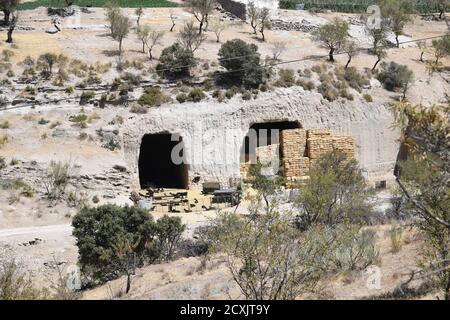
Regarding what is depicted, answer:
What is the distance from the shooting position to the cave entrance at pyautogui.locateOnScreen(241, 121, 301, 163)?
1404 inches

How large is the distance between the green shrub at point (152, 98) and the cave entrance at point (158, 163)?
81.5 inches

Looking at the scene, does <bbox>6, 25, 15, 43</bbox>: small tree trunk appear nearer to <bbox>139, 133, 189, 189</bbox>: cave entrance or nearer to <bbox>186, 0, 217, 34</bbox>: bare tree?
<bbox>139, 133, 189, 189</bbox>: cave entrance

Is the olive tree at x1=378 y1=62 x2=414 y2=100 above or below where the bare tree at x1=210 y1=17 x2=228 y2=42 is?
below

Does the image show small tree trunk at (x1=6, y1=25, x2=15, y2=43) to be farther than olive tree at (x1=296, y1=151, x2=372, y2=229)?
Yes

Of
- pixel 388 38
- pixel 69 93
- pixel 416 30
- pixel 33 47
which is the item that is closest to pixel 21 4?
pixel 33 47

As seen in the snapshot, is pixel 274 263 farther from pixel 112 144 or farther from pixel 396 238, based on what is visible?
pixel 112 144

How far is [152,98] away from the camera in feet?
114

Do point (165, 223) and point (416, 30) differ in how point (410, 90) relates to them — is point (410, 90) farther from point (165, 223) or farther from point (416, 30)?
point (165, 223)

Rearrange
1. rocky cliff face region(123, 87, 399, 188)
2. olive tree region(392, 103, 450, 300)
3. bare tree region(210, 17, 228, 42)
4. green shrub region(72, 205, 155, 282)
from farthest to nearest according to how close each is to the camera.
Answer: bare tree region(210, 17, 228, 42)
rocky cliff face region(123, 87, 399, 188)
green shrub region(72, 205, 155, 282)
olive tree region(392, 103, 450, 300)

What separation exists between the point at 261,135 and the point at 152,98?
260 inches

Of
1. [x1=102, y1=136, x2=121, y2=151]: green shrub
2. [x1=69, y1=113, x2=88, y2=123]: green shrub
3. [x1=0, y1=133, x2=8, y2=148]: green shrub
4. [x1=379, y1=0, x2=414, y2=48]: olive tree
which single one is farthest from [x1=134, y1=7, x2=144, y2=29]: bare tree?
[x1=379, y1=0, x2=414, y2=48]: olive tree

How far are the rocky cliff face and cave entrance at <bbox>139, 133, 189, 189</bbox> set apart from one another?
35cm

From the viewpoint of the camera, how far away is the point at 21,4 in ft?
173
